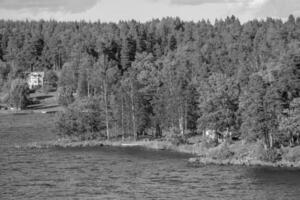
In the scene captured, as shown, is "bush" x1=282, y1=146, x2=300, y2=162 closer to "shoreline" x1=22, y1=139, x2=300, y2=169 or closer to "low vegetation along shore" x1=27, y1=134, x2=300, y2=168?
"low vegetation along shore" x1=27, y1=134, x2=300, y2=168

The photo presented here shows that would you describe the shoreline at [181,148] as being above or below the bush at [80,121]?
below

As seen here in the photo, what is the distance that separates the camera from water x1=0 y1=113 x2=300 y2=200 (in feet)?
274

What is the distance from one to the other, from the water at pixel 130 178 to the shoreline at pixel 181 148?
2.68m

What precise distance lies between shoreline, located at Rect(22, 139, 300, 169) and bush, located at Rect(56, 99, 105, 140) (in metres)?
3.00

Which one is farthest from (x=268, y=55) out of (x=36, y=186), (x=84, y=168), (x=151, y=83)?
(x=36, y=186)

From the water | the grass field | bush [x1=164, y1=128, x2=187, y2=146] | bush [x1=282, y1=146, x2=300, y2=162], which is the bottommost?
the water

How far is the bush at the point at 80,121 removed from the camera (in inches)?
5610

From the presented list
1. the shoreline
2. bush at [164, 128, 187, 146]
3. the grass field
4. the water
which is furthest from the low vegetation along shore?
the grass field

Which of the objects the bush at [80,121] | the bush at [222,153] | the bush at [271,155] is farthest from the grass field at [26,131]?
the bush at [271,155]

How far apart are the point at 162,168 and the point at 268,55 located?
4003 inches

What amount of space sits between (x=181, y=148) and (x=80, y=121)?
1122 inches

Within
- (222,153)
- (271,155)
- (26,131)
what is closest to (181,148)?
(222,153)

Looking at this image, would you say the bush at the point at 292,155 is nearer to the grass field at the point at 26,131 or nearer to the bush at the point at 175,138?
the bush at the point at 175,138

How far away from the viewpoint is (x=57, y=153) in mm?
125750
